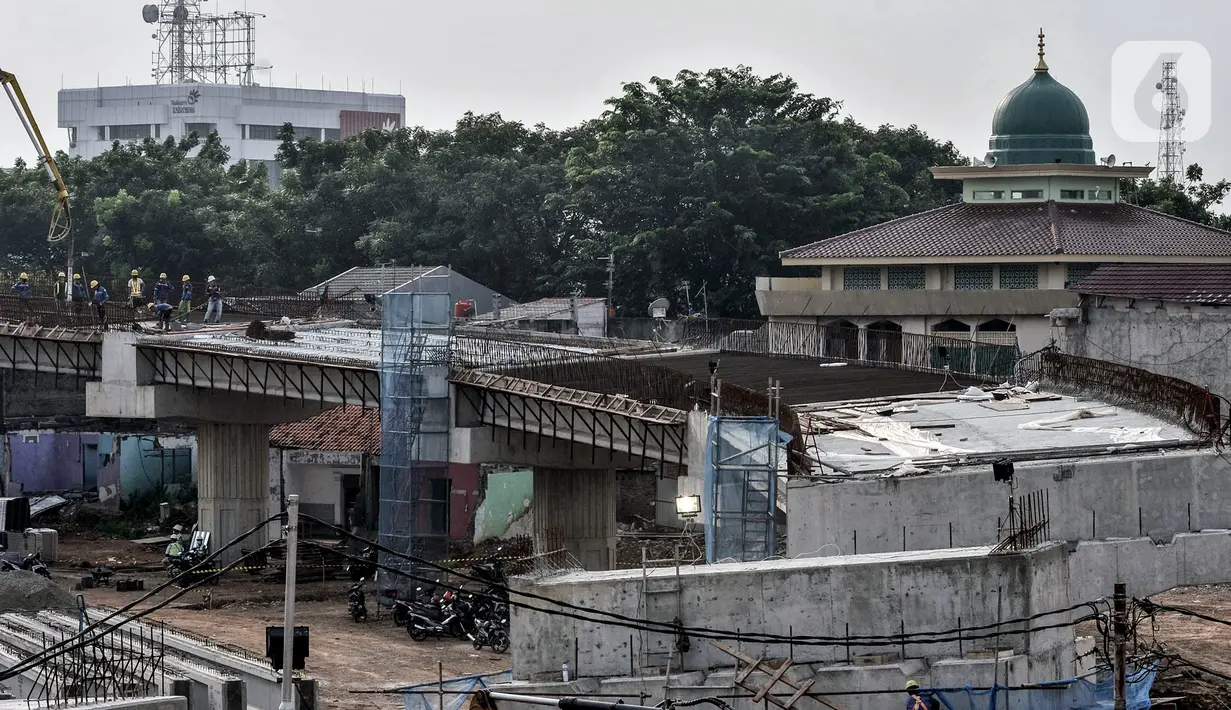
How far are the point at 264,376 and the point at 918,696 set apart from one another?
110ft

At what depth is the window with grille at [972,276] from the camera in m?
70.7

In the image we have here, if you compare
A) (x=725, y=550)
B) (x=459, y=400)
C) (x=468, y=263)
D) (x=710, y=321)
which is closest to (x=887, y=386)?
(x=459, y=400)

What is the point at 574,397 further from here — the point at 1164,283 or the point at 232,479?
the point at 232,479

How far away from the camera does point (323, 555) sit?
57.0 m

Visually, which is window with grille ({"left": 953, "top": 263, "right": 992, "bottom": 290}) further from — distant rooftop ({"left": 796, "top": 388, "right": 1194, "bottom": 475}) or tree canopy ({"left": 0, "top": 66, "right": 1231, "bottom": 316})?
distant rooftop ({"left": 796, "top": 388, "right": 1194, "bottom": 475})

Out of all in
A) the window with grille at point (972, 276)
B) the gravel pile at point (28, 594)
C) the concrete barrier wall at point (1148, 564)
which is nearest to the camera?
the concrete barrier wall at point (1148, 564)

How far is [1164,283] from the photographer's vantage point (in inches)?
1967

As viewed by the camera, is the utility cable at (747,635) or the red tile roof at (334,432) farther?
the red tile roof at (334,432)

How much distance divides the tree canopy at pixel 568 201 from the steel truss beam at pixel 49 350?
→ 30.3 m

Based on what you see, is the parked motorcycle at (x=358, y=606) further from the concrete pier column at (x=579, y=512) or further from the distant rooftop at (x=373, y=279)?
the distant rooftop at (x=373, y=279)

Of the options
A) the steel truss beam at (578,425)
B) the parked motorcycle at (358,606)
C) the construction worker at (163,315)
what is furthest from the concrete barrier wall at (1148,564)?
the construction worker at (163,315)

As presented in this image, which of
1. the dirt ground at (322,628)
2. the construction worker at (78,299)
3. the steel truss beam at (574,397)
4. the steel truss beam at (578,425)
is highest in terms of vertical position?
the construction worker at (78,299)

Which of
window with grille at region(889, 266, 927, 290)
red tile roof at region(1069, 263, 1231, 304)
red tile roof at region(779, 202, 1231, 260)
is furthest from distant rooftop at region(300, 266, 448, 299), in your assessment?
red tile roof at region(1069, 263, 1231, 304)

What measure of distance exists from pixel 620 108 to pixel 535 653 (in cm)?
6525
